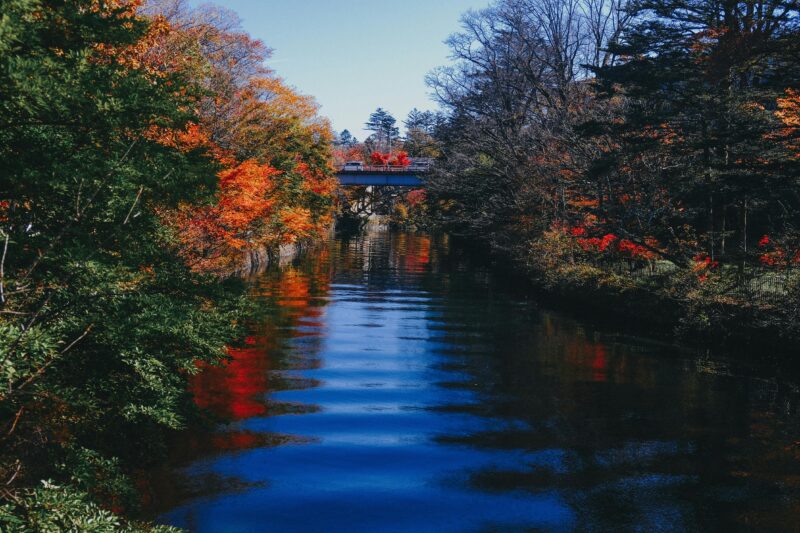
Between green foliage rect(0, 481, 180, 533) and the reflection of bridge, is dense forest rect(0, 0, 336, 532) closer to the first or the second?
green foliage rect(0, 481, 180, 533)

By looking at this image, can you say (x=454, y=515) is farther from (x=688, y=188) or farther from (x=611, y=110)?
(x=611, y=110)

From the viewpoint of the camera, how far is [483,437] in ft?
49.8

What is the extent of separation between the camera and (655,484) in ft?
41.7

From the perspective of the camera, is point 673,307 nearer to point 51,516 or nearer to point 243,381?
point 243,381

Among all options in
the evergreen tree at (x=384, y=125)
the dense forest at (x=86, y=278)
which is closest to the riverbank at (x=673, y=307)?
the dense forest at (x=86, y=278)

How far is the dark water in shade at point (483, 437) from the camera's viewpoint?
11492mm

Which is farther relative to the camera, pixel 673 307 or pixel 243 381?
pixel 673 307

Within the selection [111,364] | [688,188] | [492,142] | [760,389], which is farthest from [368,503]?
[492,142]

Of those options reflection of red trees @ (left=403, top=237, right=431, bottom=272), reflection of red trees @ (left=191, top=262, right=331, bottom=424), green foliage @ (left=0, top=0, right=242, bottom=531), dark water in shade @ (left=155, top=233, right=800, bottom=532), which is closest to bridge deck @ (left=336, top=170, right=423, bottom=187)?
reflection of red trees @ (left=403, top=237, right=431, bottom=272)

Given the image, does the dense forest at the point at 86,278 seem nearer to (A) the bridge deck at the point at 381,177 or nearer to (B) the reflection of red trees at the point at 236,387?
(B) the reflection of red trees at the point at 236,387

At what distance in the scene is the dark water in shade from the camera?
11492 mm

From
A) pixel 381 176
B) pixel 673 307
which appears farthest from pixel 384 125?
pixel 673 307

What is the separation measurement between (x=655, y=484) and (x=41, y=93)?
11747 millimetres

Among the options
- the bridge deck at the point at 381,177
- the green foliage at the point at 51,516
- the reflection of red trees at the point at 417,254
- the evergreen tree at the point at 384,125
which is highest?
the evergreen tree at the point at 384,125
